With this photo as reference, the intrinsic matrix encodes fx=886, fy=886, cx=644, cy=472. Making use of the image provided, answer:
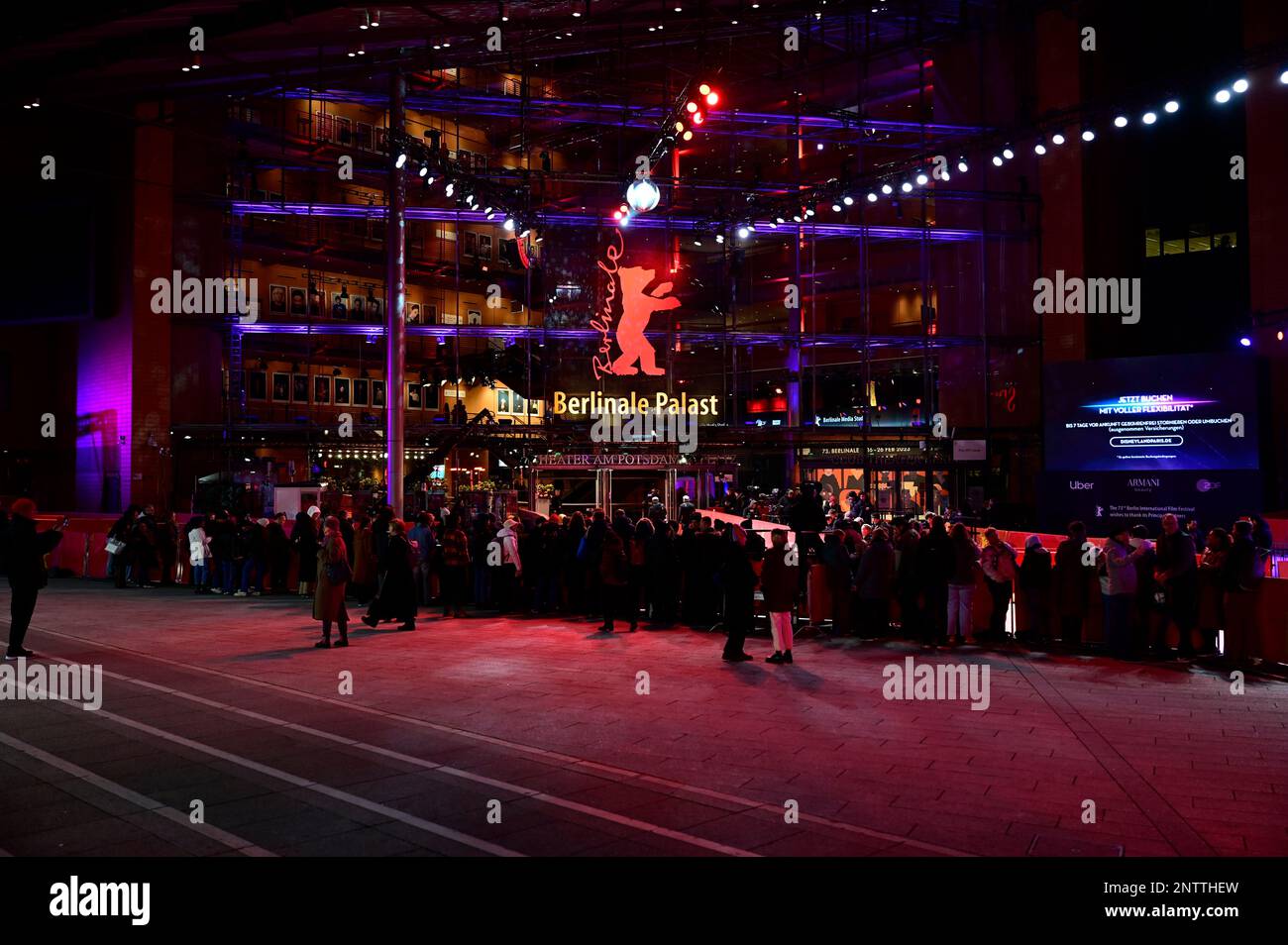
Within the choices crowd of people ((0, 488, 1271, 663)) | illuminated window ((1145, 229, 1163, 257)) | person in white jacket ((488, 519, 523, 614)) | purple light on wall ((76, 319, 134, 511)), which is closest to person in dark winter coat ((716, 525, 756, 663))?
crowd of people ((0, 488, 1271, 663))

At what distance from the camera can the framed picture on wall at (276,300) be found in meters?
29.3

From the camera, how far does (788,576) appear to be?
403 inches

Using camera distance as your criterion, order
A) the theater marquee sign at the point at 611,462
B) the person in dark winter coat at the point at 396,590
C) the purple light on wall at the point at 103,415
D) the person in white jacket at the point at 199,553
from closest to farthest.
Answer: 1. the person in dark winter coat at the point at 396,590
2. the person in white jacket at the point at 199,553
3. the theater marquee sign at the point at 611,462
4. the purple light on wall at the point at 103,415

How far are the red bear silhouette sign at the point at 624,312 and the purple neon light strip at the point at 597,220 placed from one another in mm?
1141

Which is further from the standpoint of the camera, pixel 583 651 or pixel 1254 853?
pixel 583 651

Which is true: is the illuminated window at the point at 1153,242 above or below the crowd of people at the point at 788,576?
above

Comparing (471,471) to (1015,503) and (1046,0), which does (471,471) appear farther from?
(1046,0)

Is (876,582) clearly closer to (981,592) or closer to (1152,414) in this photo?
(981,592)

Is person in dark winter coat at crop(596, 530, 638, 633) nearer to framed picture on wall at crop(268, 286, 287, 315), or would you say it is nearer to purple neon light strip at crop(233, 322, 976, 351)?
purple neon light strip at crop(233, 322, 976, 351)

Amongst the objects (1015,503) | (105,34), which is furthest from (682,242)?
(105,34)

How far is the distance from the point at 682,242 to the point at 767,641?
1776cm

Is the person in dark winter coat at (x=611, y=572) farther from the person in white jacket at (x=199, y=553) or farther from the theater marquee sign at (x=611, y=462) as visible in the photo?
the theater marquee sign at (x=611, y=462)

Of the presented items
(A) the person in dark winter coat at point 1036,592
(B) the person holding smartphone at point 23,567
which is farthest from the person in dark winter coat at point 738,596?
(B) the person holding smartphone at point 23,567

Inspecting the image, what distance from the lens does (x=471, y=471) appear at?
1228 inches
